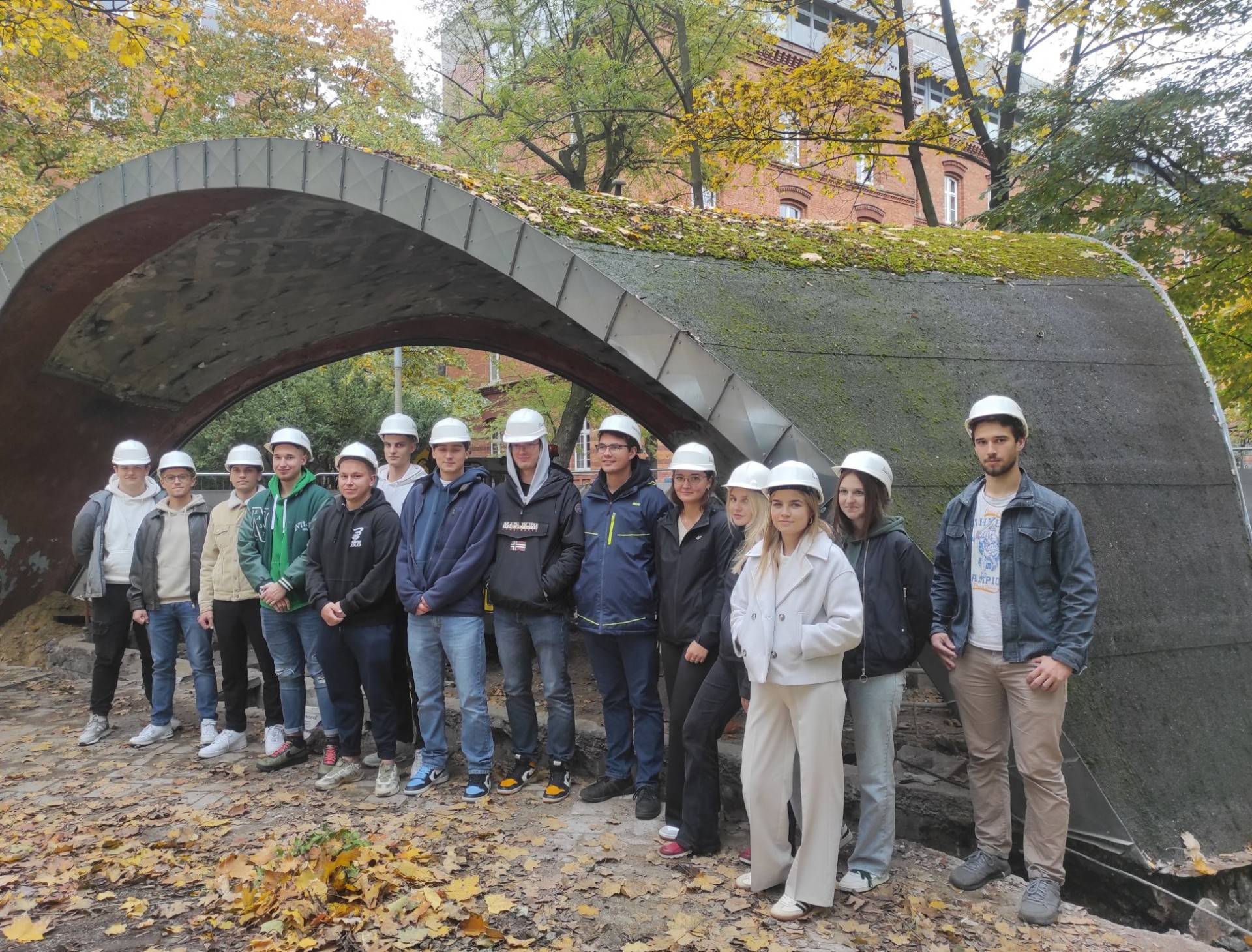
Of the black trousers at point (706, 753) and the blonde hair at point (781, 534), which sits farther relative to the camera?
the black trousers at point (706, 753)

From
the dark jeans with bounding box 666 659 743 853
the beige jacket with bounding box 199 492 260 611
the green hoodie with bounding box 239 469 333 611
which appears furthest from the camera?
the beige jacket with bounding box 199 492 260 611

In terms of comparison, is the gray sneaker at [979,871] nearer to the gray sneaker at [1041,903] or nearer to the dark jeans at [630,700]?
the gray sneaker at [1041,903]

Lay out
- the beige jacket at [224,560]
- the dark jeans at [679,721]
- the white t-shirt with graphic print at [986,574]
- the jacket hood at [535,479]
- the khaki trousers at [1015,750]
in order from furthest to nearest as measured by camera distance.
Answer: the beige jacket at [224,560], the jacket hood at [535,479], the dark jeans at [679,721], the white t-shirt with graphic print at [986,574], the khaki trousers at [1015,750]

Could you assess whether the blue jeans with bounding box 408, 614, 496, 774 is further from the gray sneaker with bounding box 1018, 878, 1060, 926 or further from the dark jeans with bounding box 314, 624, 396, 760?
the gray sneaker with bounding box 1018, 878, 1060, 926

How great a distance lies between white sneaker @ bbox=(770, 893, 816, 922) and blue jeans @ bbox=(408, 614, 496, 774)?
6.59 ft

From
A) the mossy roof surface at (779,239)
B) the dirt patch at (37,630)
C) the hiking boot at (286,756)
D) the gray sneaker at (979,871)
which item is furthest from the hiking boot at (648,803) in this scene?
the dirt patch at (37,630)

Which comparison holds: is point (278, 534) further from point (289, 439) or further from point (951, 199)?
point (951, 199)

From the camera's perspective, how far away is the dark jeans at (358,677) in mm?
5117

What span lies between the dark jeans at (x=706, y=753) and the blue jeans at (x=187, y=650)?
3556mm

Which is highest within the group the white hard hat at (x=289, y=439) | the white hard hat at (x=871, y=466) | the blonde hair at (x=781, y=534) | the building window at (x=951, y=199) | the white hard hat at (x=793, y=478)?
the building window at (x=951, y=199)

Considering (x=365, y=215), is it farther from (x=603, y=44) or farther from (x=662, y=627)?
(x=603, y=44)

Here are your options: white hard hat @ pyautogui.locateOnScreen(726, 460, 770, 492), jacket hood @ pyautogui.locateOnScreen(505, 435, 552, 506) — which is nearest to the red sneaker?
white hard hat @ pyautogui.locateOnScreen(726, 460, 770, 492)

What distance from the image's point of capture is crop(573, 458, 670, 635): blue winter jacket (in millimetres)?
4586

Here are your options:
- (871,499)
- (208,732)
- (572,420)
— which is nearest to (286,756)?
(208,732)
